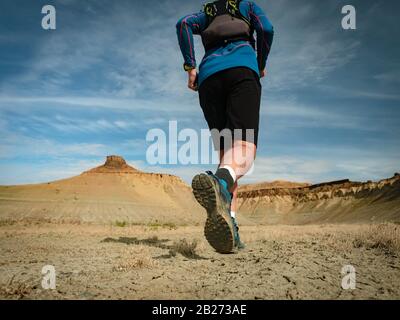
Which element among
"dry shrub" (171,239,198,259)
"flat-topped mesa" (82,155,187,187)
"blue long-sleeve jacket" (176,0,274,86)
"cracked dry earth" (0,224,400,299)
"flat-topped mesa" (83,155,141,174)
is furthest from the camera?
→ "flat-topped mesa" (83,155,141,174)

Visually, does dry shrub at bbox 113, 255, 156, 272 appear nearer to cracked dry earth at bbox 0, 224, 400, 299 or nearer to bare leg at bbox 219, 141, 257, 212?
cracked dry earth at bbox 0, 224, 400, 299

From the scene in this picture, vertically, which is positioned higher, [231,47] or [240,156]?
[231,47]

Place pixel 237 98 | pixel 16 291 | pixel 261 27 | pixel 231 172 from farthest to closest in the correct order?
pixel 261 27
pixel 237 98
pixel 231 172
pixel 16 291

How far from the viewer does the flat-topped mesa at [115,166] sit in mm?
106375

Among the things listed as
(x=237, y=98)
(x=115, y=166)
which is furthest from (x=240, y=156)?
(x=115, y=166)

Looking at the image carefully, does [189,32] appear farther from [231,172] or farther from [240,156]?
[231,172]

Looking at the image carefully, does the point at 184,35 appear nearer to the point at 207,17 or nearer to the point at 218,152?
the point at 207,17

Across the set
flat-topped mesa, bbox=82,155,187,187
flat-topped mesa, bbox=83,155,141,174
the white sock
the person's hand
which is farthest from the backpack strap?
flat-topped mesa, bbox=83,155,141,174

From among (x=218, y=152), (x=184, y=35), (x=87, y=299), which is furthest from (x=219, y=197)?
(x=184, y=35)

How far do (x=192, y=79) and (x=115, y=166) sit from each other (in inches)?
4375

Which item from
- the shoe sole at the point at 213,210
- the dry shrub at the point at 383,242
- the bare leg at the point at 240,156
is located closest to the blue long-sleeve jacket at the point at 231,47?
the bare leg at the point at 240,156

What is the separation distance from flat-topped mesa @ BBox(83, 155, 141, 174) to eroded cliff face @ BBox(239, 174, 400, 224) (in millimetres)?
38065

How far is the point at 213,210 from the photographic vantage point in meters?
2.82

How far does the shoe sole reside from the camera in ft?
9.14
